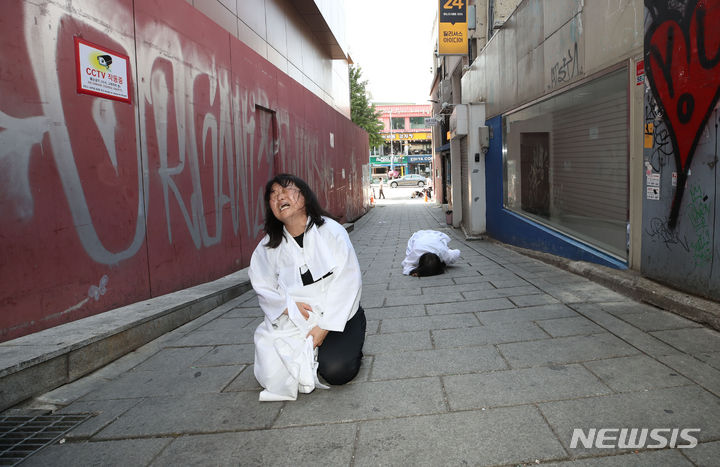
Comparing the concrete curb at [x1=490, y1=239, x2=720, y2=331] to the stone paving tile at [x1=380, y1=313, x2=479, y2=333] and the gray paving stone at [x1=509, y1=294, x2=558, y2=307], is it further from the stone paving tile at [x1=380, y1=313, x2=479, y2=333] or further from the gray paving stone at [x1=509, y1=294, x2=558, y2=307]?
the stone paving tile at [x1=380, y1=313, x2=479, y2=333]

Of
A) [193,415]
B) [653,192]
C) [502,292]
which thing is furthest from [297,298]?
[653,192]

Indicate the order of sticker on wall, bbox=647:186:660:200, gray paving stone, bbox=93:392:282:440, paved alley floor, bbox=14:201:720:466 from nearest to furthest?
paved alley floor, bbox=14:201:720:466 → gray paving stone, bbox=93:392:282:440 → sticker on wall, bbox=647:186:660:200

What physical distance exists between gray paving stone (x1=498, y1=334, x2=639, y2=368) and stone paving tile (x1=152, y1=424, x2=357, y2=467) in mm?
1496

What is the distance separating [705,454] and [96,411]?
11.3ft

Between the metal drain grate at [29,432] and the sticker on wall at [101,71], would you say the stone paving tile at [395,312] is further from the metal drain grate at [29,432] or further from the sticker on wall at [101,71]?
→ the sticker on wall at [101,71]

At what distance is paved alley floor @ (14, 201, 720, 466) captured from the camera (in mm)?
2420

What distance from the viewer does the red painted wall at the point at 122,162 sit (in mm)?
3697

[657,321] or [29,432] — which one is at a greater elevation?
[657,321]

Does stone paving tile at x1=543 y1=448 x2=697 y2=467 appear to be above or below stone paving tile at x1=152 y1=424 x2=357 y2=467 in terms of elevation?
above

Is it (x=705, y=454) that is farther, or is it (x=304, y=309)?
(x=304, y=309)

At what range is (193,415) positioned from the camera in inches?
116

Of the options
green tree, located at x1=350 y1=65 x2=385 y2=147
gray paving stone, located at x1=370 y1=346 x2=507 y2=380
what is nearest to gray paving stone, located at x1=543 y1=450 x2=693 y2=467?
gray paving stone, located at x1=370 y1=346 x2=507 y2=380

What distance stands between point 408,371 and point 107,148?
351 centimetres

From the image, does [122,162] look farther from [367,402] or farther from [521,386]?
[521,386]
